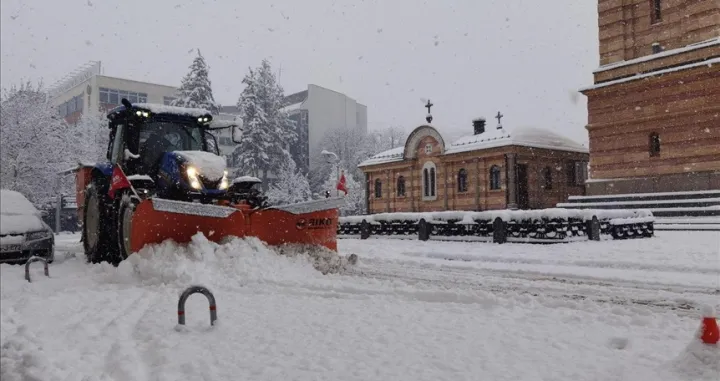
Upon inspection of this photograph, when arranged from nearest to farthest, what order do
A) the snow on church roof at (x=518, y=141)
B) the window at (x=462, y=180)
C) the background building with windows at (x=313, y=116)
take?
1. the snow on church roof at (x=518, y=141)
2. the window at (x=462, y=180)
3. the background building with windows at (x=313, y=116)

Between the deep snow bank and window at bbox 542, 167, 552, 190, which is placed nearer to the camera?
the deep snow bank

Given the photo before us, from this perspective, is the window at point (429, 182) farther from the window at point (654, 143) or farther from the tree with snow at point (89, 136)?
the tree with snow at point (89, 136)

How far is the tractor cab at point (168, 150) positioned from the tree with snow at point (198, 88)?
91.2 ft

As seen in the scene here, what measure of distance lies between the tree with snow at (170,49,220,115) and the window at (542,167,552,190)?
22136 millimetres

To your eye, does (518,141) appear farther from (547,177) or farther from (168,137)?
(168,137)

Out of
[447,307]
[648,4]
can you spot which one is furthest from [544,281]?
[648,4]

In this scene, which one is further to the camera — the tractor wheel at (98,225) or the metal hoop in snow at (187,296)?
the tractor wheel at (98,225)

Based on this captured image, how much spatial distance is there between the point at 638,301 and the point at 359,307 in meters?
3.52

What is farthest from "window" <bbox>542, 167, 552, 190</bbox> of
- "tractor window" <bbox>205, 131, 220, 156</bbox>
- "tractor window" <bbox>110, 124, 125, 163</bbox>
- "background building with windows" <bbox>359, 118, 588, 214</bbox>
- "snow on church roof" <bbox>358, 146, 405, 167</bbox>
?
"tractor window" <bbox>110, 124, 125, 163</bbox>

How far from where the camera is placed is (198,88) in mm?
38188

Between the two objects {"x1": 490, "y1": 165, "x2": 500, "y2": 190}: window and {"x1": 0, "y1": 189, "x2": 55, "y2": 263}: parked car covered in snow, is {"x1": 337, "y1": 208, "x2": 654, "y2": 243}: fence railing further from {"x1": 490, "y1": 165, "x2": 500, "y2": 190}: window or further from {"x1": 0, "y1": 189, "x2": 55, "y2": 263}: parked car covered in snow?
{"x1": 0, "y1": 189, "x2": 55, "y2": 263}: parked car covered in snow

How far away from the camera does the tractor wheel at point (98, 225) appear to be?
34.0ft

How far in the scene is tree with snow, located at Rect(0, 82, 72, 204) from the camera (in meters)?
14.6

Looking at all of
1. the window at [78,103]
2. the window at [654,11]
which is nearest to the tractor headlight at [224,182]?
the window at [654,11]
